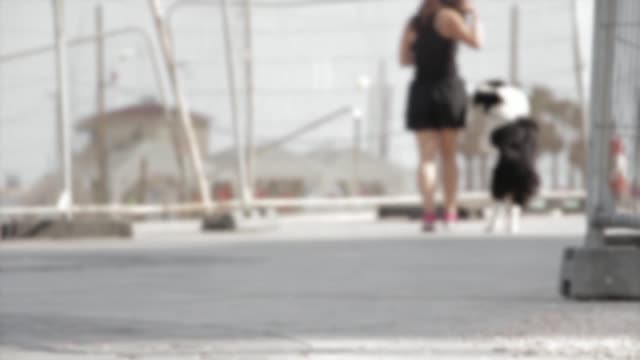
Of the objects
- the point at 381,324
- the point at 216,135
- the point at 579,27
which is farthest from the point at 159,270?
the point at 579,27

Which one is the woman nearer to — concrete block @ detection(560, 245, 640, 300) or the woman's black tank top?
the woman's black tank top

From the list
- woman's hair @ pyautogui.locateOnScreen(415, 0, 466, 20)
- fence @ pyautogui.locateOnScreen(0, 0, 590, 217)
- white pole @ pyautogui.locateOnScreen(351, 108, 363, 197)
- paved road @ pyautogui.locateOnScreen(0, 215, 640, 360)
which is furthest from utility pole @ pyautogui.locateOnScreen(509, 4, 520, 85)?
paved road @ pyautogui.locateOnScreen(0, 215, 640, 360)

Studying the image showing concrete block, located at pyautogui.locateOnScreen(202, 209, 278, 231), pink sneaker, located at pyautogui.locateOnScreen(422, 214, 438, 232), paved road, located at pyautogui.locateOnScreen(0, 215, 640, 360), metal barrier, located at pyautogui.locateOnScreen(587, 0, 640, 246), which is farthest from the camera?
concrete block, located at pyautogui.locateOnScreen(202, 209, 278, 231)

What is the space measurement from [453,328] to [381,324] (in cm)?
21

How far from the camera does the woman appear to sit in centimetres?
1198

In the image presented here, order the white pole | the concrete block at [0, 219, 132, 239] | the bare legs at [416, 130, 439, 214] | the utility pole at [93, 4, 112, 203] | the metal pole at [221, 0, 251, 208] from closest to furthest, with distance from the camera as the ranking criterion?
1. the concrete block at [0, 219, 132, 239]
2. the bare legs at [416, 130, 439, 214]
3. the utility pole at [93, 4, 112, 203]
4. the metal pole at [221, 0, 251, 208]
5. the white pole

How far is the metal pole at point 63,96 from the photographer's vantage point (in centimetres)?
1196

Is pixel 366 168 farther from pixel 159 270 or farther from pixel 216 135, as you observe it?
pixel 159 270

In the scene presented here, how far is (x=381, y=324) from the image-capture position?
5.03 m

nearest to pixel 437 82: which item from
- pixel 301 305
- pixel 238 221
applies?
pixel 238 221

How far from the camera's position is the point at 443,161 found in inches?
481

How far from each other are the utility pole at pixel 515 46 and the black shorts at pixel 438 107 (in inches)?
140

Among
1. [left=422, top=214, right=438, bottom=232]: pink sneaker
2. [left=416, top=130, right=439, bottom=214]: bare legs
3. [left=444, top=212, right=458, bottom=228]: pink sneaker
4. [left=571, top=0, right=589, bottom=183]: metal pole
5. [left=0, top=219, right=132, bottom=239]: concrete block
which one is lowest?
[left=444, top=212, right=458, bottom=228]: pink sneaker

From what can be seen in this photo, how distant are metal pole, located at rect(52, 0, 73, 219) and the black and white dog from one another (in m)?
2.61
